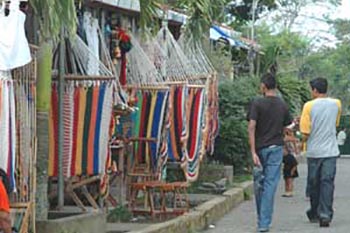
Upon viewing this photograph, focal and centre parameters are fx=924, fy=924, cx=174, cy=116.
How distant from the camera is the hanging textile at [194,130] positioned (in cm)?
1179

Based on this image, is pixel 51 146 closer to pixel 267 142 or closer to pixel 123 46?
pixel 267 142

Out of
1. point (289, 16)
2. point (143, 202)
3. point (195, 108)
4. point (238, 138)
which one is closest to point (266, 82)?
point (195, 108)

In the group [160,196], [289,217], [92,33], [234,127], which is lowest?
[289,217]

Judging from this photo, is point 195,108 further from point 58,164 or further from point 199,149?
point 58,164

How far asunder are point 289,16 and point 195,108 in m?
50.1

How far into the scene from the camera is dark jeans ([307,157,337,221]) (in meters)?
10.9

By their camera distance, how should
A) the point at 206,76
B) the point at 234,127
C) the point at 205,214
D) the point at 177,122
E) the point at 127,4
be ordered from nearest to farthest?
1. the point at 205,214
2. the point at 177,122
3. the point at 127,4
4. the point at 206,76
5. the point at 234,127

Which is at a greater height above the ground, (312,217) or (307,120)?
(307,120)

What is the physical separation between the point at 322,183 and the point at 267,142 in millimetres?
979

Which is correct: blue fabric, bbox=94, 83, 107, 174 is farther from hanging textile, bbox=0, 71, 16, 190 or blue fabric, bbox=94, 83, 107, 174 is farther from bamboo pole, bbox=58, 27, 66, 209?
hanging textile, bbox=0, 71, 16, 190

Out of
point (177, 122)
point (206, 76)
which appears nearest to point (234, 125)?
point (206, 76)

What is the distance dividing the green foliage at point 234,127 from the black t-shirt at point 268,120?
678 cm

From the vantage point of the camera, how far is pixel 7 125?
292 inches

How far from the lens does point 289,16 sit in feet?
200
